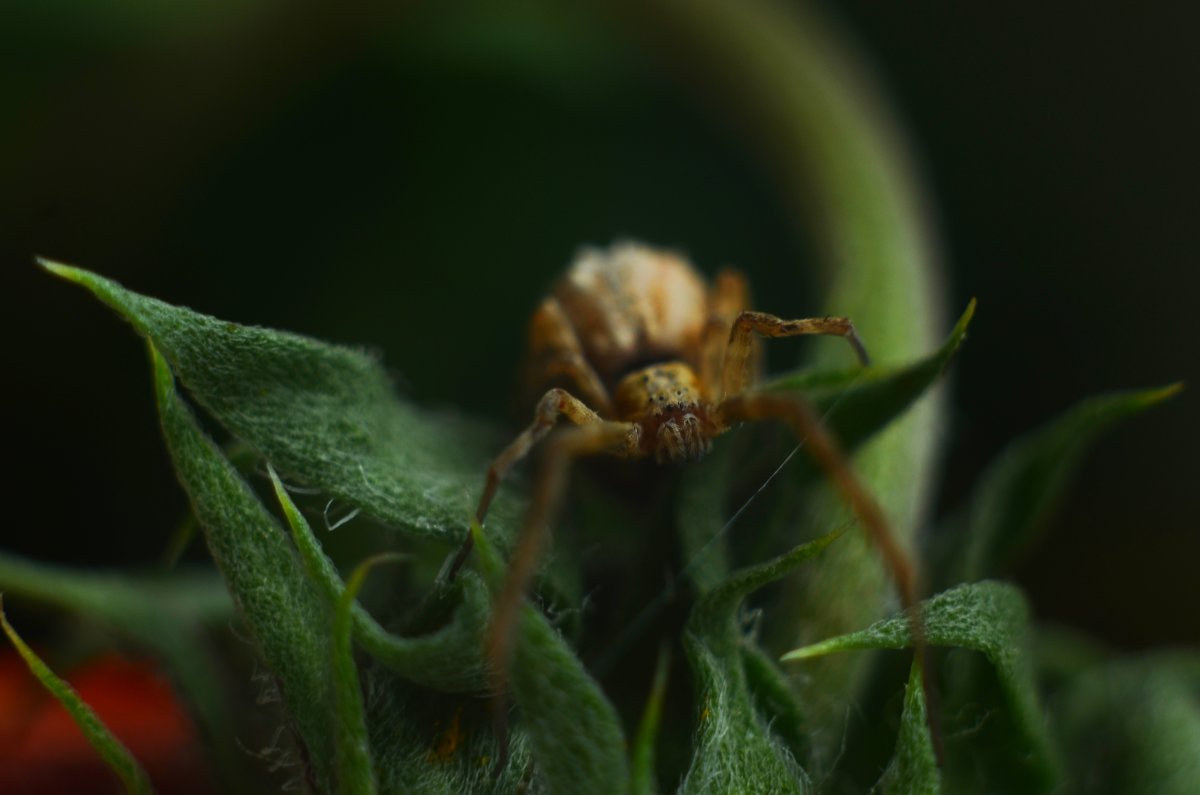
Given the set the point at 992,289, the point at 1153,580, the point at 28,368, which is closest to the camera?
the point at 1153,580

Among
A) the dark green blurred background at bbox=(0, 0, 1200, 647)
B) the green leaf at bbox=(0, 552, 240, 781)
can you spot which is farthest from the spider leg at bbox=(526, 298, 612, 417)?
the dark green blurred background at bbox=(0, 0, 1200, 647)

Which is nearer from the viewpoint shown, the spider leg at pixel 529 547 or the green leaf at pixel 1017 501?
the spider leg at pixel 529 547

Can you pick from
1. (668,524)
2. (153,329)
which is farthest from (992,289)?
(153,329)

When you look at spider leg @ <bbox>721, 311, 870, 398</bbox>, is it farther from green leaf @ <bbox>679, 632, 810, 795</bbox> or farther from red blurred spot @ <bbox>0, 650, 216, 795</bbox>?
red blurred spot @ <bbox>0, 650, 216, 795</bbox>

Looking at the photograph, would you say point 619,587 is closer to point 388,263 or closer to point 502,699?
point 502,699

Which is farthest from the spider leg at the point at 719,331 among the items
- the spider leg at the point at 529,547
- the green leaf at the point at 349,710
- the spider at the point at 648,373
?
the green leaf at the point at 349,710

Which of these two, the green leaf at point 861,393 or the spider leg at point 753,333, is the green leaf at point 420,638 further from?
the spider leg at point 753,333
